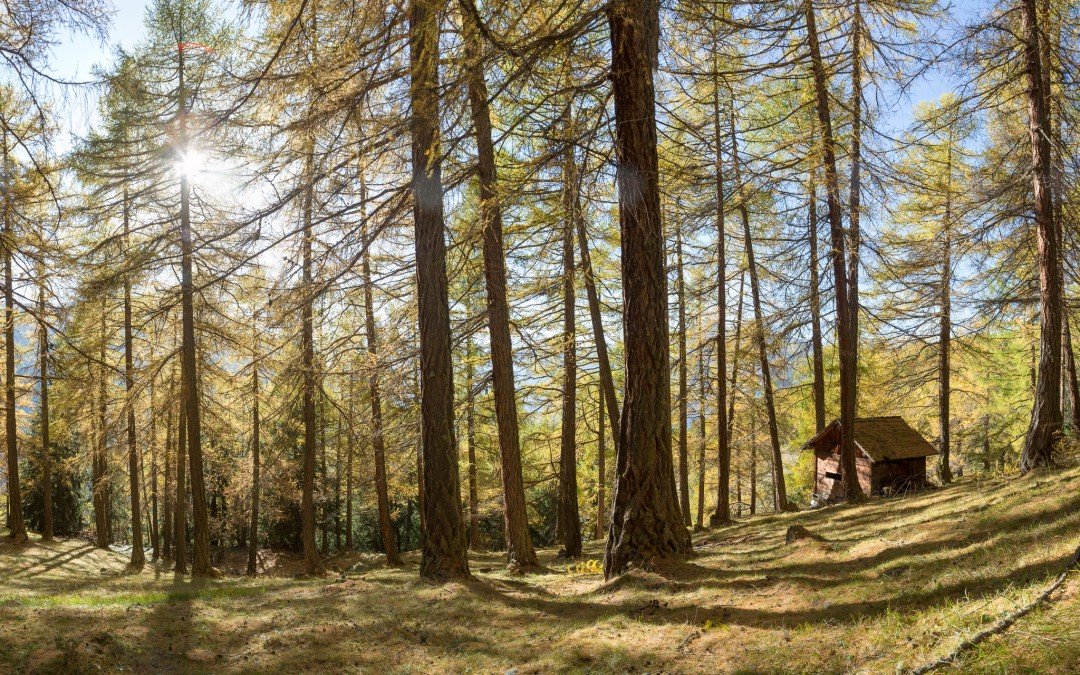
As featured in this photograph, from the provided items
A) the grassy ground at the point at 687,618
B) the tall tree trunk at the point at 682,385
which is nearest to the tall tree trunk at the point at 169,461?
the grassy ground at the point at 687,618

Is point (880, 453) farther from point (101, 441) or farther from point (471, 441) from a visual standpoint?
point (101, 441)

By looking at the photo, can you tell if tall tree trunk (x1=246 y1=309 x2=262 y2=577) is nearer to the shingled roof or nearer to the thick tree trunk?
the thick tree trunk

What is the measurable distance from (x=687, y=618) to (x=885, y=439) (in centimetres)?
1684

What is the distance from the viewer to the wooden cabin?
18969 mm

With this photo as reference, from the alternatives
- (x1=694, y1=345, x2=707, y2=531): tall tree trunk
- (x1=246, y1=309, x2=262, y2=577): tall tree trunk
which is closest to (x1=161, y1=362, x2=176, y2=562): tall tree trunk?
(x1=246, y1=309, x2=262, y2=577): tall tree trunk

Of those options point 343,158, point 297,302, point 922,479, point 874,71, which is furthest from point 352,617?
point 922,479

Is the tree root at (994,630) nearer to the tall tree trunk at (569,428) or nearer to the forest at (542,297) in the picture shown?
the forest at (542,297)

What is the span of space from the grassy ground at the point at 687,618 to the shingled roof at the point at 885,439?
10623mm

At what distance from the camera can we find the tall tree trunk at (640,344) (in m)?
7.04

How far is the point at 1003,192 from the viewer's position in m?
A: 10.8

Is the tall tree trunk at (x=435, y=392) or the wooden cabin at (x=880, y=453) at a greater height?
the tall tree trunk at (x=435, y=392)

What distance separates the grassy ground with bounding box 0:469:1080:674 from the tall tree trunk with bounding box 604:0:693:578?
1.58 feet

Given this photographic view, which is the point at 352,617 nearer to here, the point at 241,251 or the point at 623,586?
the point at 623,586

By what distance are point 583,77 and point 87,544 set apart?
2458 cm
